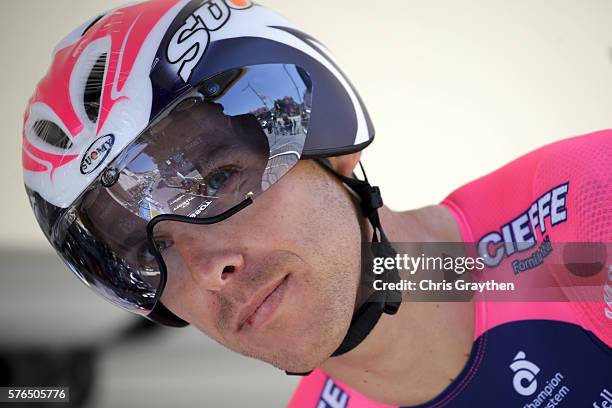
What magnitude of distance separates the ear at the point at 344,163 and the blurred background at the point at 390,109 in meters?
1.53

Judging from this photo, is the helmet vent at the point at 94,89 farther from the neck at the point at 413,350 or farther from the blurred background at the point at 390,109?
the blurred background at the point at 390,109

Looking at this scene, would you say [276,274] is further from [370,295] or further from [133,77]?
[133,77]

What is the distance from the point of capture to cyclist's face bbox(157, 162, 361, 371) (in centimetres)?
131

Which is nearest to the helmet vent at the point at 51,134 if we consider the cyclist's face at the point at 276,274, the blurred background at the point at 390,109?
the cyclist's face at the point at 276,274

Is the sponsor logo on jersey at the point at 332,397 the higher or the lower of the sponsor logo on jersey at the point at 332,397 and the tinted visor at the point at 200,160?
the lower

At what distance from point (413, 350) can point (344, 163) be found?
0.45 m

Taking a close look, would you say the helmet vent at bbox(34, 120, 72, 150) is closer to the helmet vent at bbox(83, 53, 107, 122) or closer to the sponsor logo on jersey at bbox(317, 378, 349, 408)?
the helmet vent at bbox(83, 53, 107, 122)

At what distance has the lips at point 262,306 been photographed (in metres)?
1.33

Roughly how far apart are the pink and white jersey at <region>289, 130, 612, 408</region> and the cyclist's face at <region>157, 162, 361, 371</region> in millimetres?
336

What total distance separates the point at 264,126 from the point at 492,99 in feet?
6.29

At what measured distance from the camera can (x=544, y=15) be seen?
9.46ft

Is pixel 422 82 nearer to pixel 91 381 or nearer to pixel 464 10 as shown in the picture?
pixel 464 10

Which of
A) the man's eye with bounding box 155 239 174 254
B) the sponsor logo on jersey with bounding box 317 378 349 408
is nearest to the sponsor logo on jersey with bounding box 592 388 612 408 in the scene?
the sponsor logo on jersey with bounding box 317 378 349 408

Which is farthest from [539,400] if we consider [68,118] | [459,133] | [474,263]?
[459,133]
